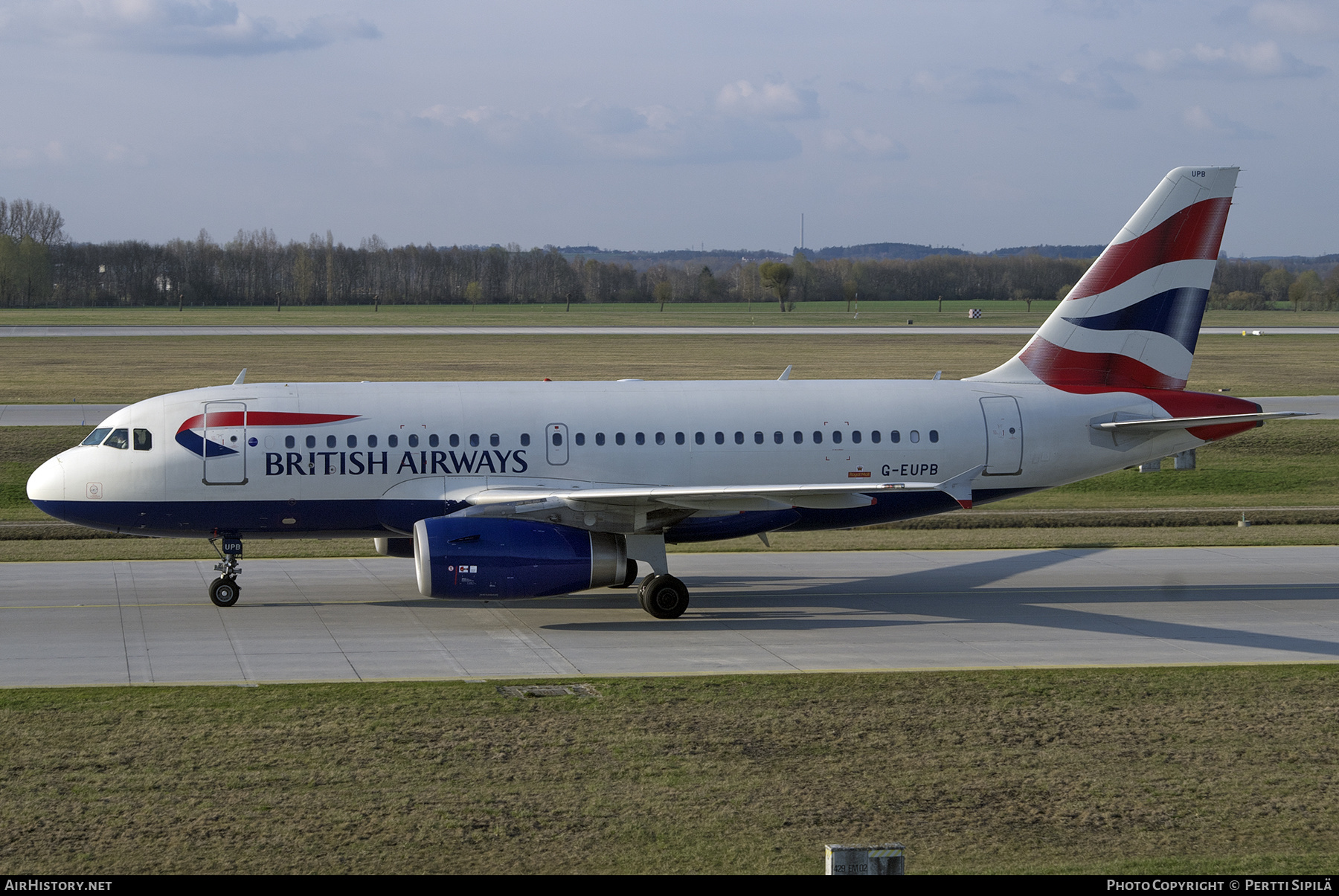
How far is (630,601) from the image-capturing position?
2522cm

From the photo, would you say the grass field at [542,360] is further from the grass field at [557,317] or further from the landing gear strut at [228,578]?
the landing gear strut at [228,578]

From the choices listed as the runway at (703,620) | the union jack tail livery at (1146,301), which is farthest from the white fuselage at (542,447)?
the runway at (703,620)

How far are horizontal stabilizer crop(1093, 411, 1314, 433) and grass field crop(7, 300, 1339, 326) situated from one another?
111 meters

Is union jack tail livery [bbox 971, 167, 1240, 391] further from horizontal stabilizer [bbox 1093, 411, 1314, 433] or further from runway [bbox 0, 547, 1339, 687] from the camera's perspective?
runway [bbox 0, 547, 1339, 687]

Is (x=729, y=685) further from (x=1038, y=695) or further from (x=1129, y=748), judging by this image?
(x=1129, y=748)

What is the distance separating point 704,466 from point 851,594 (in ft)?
13.4

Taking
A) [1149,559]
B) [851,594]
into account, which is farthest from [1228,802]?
[1149,559]

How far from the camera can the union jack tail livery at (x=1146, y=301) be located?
26.2 m

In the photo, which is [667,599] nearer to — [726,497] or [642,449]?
[726,497]

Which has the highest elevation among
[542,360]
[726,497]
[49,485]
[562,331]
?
[562,331]

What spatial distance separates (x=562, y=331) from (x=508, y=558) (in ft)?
324

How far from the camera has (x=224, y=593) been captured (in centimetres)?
2386

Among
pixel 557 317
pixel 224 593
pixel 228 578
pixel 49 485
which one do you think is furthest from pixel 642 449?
pixel 557 317

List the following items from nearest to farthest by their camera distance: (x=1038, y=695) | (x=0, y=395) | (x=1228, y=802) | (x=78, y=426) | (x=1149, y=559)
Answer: (x=1228, y=802) < (x=1038, y=695) < (x=1149, y=559) < (x=78, y=426) < (x=0, y=395)
